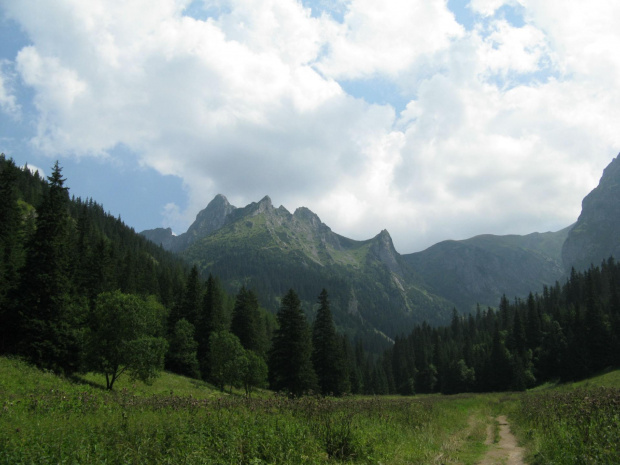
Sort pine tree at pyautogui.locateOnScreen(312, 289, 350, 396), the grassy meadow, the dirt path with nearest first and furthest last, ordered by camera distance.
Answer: the grassy meadow
the dirt path
pine tree at pyautogui.locateOnScreen(312, 289, 350, 396)

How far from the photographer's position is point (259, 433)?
1015 centimetres

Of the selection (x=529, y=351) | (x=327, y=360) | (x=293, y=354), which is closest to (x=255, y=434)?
(x=293, y=354)

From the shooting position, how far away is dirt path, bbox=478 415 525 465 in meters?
12.2

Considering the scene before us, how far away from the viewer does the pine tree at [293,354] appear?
1774 inches

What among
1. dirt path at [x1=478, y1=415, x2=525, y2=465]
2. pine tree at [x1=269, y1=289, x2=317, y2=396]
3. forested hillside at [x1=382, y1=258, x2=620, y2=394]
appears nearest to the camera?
dirt path at [x1=478, y1=415, x2=525, y2=465]

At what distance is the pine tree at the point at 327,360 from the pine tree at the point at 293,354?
536 cm

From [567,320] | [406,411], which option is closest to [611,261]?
[567,320]

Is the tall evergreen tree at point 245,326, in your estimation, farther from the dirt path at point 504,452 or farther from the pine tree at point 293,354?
the dirt path at point 504,452

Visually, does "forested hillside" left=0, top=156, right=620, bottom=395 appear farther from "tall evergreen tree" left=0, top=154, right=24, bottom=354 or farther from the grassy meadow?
the grassy meadow

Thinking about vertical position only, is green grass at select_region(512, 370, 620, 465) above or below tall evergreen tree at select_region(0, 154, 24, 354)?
below

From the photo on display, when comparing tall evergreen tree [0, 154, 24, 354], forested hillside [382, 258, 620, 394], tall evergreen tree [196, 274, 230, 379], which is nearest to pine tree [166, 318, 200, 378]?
tall evergreen tree [196, 274, 230, 379]

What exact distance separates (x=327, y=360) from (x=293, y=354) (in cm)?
807

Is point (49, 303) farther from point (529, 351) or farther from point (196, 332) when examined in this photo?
point (529, 351)

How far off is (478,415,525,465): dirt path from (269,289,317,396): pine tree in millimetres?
28987
